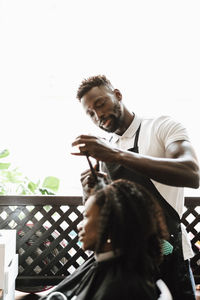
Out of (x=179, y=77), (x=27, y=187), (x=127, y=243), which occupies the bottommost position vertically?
(x=27, y=187)

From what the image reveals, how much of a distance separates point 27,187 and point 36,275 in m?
0.95

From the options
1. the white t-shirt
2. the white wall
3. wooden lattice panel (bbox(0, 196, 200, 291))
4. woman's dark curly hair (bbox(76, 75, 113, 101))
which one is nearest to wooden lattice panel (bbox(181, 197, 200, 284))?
wooden lattice panel (bbox(0, 196, 200, 291))

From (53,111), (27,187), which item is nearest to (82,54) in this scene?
(53,111)

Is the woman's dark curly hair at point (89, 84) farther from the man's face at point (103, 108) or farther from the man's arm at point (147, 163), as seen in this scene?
the man's arm at point (147, 163)

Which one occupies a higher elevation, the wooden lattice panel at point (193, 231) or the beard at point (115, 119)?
the beard at point (115, 119)

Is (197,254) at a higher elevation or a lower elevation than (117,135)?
lower

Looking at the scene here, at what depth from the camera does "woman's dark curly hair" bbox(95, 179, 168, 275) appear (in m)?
1.07

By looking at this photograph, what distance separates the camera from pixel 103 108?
1.63 meters

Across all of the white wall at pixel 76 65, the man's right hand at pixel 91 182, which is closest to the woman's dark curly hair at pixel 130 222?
the man's right hand at pixel 91 182

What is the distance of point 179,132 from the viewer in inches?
55.9

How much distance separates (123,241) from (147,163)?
31 cm

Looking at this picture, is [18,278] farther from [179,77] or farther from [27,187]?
[179,77]

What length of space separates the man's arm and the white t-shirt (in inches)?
8.2

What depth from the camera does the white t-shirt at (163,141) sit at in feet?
4.76
